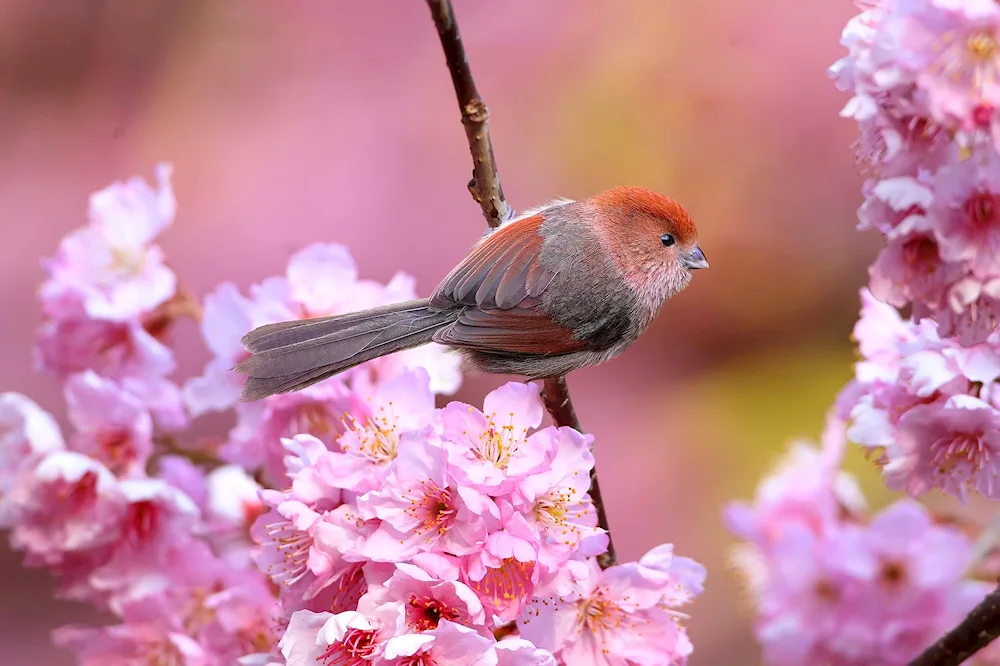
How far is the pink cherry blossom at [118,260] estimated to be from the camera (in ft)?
3.26

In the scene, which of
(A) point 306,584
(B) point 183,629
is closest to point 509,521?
(A) point 306,584

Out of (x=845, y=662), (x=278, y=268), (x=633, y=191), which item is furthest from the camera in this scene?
(x=278, y=268)

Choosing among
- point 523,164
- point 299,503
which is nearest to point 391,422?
point 299,503

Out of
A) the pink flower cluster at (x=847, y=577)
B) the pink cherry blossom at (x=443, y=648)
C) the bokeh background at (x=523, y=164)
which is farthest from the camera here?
the bokeh background at (x=523, y=164)

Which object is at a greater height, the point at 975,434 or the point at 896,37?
the point at 896,37

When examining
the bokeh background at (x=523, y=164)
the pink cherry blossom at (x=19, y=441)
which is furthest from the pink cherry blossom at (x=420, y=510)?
the bokeh background at (x=523, y=164)

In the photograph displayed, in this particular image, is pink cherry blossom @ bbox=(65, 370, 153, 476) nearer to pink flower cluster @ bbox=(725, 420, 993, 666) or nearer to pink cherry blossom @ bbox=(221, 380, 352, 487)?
pink cherry blossom @ bbox=(221, 380, 352, 487)

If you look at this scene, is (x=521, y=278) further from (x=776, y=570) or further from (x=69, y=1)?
(x=69, y=1)

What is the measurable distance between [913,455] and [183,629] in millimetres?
680

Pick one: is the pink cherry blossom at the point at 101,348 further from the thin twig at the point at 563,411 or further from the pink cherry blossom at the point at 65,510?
the thin twig at the point at 563,411

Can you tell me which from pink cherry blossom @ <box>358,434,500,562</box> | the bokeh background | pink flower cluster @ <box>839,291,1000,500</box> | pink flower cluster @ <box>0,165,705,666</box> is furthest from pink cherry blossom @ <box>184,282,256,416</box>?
the bokeh background

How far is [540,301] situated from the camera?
0.82 meters

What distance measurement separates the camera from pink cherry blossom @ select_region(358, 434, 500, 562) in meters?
0.60

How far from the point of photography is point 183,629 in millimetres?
951
